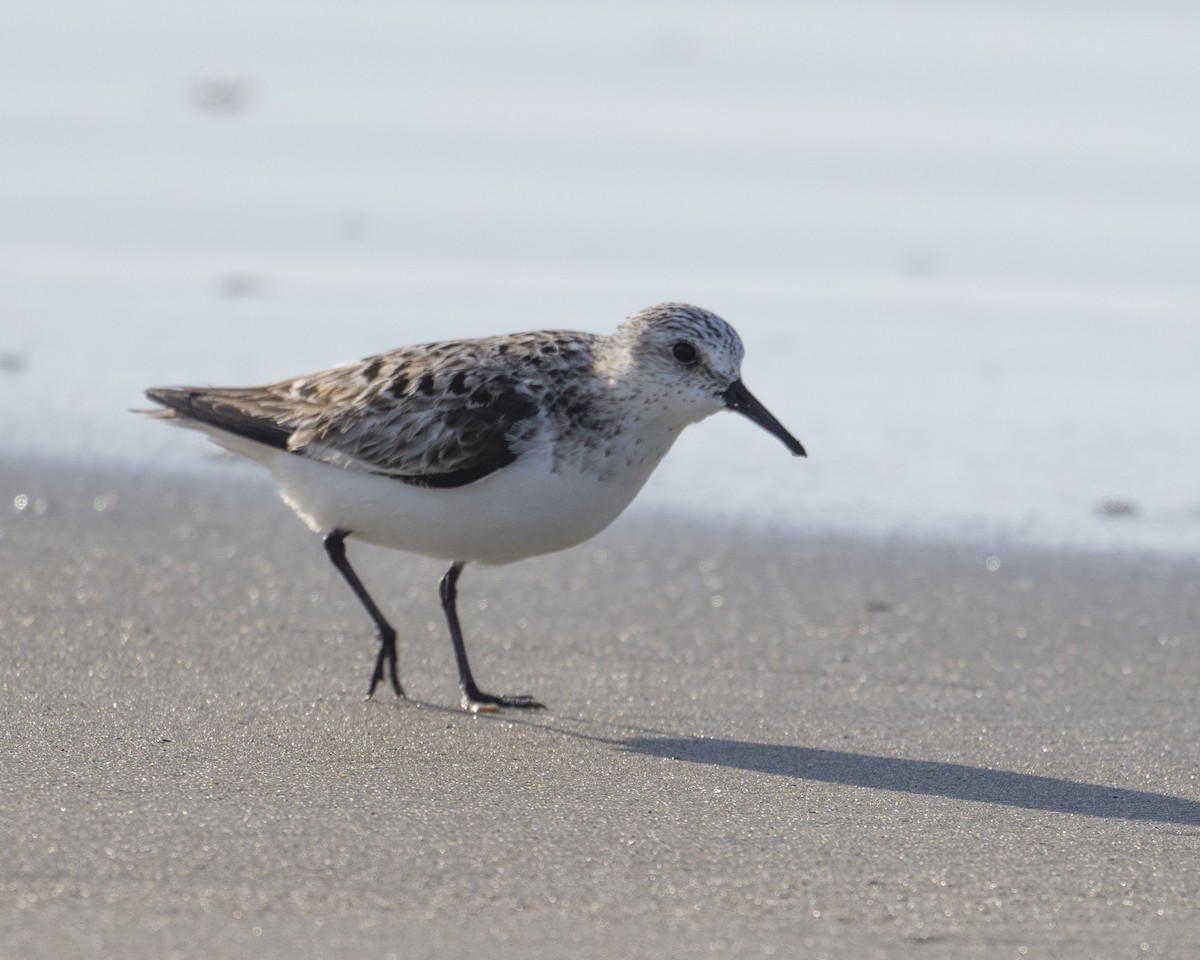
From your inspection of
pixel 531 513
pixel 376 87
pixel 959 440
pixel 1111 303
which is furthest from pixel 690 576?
pixel 376 87

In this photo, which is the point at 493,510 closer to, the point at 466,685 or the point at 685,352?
the point at 466,685

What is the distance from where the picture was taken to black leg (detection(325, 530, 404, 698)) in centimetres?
477

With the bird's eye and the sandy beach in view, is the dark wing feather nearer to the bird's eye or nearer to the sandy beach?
the bird's eye

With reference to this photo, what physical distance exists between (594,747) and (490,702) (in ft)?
1.26

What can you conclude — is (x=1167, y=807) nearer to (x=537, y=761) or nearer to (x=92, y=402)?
(x=537, y=761)

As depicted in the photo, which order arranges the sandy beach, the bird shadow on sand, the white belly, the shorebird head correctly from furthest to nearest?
the shorebird head < the white belly < the bird shadow on sand < the sandy beach

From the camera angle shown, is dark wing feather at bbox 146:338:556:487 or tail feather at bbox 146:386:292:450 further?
tail feather at bbox 146:386:292:450

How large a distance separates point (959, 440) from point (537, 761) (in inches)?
134

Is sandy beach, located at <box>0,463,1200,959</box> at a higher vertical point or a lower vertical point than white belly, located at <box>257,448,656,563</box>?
lower

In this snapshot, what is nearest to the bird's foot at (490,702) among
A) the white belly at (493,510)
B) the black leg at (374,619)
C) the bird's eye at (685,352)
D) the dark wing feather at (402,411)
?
the black leg at (374,619)

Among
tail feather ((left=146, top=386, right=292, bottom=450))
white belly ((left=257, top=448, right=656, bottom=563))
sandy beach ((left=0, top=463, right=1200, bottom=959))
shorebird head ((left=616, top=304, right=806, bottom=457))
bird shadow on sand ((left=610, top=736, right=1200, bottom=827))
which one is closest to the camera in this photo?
A: sandy beach ((left=0, top=463, right=1200, bottom=959))

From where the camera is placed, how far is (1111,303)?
9.05m

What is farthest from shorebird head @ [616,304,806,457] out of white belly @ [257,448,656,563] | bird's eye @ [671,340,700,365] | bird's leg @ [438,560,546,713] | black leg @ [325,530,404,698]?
black leg @ [325,530,404,698]

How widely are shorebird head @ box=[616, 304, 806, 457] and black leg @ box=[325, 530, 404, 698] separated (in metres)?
0.92
